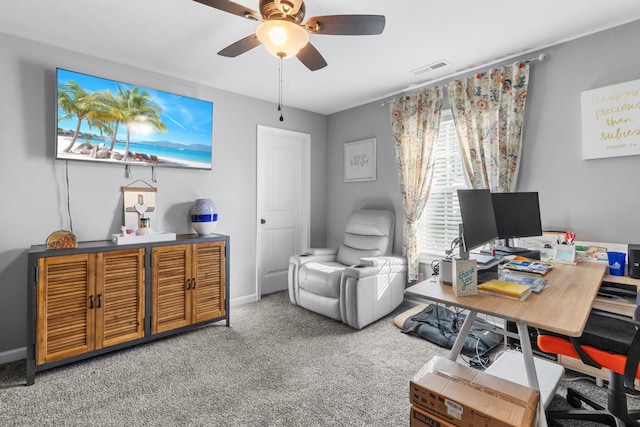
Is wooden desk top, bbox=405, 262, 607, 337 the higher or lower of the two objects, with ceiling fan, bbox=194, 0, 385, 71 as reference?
lower

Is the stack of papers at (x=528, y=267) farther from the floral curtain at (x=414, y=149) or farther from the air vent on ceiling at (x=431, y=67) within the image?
the air vent on ceiling at (x=431, y=67)

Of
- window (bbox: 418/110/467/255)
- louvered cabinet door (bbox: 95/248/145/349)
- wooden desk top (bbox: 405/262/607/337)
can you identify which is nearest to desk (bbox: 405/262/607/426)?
wooden desk top (bbox: 405/262/607/337)

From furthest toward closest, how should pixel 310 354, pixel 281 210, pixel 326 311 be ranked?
pixel 281 210 → pixel 326 311 → pixel 310 354

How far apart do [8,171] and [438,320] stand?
374 cm

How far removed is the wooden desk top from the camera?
1117 millimetres

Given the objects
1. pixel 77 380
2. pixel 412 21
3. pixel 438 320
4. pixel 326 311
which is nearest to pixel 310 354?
pixel 326 311

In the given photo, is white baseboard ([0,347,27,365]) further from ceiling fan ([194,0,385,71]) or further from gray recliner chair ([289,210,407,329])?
ceiling fan ([194,0,385,71])

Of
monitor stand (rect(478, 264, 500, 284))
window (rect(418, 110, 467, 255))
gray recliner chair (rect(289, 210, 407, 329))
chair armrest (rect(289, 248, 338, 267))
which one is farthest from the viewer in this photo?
chair armrest (rect(289, 248, 338, 267))

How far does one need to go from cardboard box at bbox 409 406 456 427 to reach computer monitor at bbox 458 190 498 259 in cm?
73

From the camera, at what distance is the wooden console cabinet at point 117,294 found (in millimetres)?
2100

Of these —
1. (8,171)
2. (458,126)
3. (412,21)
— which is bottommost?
(8,171)

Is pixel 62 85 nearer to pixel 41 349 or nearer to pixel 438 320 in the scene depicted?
pixel 41 349

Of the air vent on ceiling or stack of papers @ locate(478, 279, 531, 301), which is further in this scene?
the air vent on ceiling

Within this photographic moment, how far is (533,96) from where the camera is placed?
102 inches
